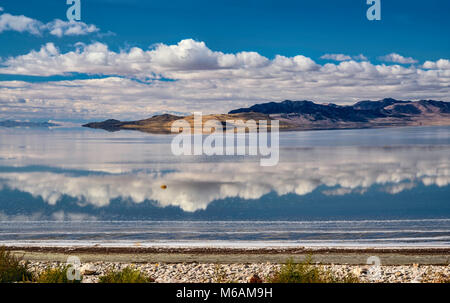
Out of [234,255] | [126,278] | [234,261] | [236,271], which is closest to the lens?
[126,278]

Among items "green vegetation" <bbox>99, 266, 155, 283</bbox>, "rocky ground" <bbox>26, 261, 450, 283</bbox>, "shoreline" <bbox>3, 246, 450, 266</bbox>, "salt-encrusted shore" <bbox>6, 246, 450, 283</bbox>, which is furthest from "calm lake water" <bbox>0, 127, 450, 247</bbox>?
"green vegetation" <bbox>99, 266, 155, 283</bbox>

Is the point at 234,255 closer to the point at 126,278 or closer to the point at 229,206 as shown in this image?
the point at 126,278

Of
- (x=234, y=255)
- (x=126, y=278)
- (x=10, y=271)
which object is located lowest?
(x=234, y=255)

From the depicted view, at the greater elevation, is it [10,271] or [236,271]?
[10,271]

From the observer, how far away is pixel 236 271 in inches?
532

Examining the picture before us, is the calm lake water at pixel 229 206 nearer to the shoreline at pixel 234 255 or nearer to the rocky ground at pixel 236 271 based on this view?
the shoreline at pixel 234 255

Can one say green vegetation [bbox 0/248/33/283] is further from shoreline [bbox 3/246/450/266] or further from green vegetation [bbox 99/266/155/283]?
shoreline [bbox 3/246/450/266]

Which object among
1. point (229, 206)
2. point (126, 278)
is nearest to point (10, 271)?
point (126, 278)

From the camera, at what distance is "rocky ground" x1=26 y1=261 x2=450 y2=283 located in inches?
492

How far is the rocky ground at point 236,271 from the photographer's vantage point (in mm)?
12484

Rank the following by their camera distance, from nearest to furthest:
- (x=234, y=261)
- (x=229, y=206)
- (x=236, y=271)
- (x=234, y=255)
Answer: (x=236, y=271)
(x=234, y=261)
(x=234, y=255)
(x=229, y=206)

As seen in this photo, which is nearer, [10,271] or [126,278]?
[126,278]
